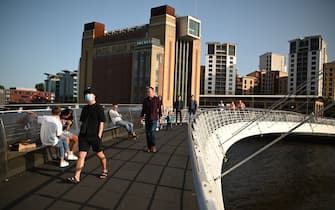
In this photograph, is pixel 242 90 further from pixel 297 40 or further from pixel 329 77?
pixel 329 77

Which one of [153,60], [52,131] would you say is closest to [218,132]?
[52,131]

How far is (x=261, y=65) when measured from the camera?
179 metres

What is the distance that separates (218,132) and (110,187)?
9.46 m

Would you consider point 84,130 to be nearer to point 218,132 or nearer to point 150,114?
point 150,114

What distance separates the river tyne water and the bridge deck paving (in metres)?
6.80

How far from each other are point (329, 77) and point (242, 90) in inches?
1647

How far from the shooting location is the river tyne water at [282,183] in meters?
12.5

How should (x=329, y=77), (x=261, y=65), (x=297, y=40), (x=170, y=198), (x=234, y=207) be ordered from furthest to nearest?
1. (x=261, y=65)
2. (x=297, y=40)
3. (x=329, y=77)
4. (x=234, y=207)
5. (x=170, y=198)

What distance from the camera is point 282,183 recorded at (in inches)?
640

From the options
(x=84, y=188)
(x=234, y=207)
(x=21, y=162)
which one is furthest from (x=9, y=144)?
(x=234, y=207)

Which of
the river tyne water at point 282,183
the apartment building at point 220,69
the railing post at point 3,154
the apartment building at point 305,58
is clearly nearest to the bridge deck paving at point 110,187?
the railing post at point 3,154

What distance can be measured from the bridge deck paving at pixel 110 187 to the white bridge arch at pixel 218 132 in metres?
0.58

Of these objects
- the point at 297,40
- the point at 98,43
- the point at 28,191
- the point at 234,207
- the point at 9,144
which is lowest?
the point at 234,207

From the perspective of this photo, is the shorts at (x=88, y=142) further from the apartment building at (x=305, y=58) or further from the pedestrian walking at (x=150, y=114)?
the apartment building at (x=305, y=58)
